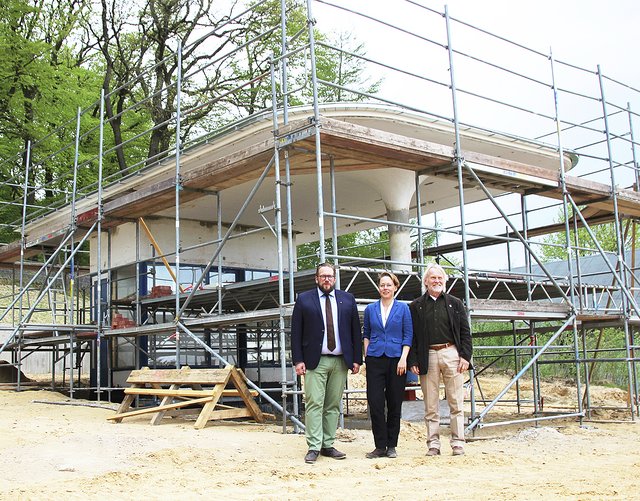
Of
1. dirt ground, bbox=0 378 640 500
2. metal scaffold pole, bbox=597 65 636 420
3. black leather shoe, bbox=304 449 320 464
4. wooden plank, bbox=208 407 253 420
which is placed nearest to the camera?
dirt ground, bbox=0 378 640 500

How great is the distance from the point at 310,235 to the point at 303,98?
1279 cm

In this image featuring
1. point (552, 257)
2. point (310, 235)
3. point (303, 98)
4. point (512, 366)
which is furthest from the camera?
point (552, 257)

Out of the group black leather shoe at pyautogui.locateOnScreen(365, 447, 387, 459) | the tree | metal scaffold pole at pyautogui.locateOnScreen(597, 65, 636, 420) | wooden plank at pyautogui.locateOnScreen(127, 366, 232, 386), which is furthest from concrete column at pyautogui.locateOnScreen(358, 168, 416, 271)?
the tree

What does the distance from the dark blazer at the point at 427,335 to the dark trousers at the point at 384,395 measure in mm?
265

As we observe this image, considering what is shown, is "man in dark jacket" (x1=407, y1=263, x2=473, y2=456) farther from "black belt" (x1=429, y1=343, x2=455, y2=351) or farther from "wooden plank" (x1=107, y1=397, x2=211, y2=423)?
"wooden plank" (x1=107, y1=397, x2=211, y2=423)

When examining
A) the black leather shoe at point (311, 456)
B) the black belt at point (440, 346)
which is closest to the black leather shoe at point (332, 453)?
the black leather shoe at point (311, 456)

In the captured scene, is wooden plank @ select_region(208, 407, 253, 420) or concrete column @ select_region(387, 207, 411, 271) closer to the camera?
wooden plank @ select_region(208, 407, 253, 420)

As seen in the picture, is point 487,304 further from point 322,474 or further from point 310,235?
point 310,235

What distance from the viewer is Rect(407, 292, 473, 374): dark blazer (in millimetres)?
8594

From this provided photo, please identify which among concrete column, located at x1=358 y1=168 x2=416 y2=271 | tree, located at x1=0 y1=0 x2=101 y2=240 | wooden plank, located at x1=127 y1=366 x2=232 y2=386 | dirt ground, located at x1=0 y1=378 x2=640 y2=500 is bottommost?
dirt ground, located at x1=0 y1=378 x2=640 y2=500

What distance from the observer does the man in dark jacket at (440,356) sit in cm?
859

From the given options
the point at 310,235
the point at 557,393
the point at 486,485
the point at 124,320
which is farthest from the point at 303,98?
the point at 486,485

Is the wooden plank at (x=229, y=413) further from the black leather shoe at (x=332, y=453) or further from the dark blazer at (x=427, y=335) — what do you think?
the dark blazer at (x=427, y=335)

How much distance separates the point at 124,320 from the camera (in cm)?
1658
